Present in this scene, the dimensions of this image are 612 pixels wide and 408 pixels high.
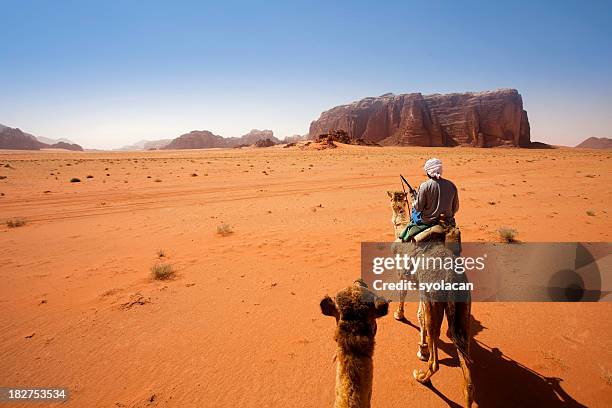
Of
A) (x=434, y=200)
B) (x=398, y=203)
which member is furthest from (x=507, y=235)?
(x=434, y=200)

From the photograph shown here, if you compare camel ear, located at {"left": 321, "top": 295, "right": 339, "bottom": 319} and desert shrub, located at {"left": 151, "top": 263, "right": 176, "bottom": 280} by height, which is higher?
camel ear, located at {"left": 321, "top": 295, "right": 339, "bottom": 319}

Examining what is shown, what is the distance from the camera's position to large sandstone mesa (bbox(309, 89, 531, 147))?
8688cm

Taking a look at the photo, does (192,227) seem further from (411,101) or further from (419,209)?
(411,101)

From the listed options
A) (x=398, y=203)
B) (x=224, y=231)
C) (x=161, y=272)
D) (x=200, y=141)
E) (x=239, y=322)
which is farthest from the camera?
(x=200, y=141)

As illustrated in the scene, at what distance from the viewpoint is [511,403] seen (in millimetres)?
3711

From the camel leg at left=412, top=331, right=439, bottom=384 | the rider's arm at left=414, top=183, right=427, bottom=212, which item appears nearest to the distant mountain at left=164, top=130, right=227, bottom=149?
the rider's arm at left=414, top=183, right=427, bottom=212

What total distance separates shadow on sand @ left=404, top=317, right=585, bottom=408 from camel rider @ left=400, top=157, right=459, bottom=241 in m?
2.00

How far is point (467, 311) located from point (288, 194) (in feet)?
45.8

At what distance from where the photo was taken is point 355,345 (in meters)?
2.25

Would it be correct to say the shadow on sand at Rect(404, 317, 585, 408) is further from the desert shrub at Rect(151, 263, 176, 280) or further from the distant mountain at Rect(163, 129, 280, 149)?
the distant mountain at Rect(163, 129, 280, 149)

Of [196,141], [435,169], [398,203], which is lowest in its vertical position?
[398,203]

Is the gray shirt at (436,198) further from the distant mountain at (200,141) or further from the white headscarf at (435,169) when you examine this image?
the distant mountain at (200,141)

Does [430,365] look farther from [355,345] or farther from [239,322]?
[239,322]

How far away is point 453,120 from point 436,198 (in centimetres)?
9912
